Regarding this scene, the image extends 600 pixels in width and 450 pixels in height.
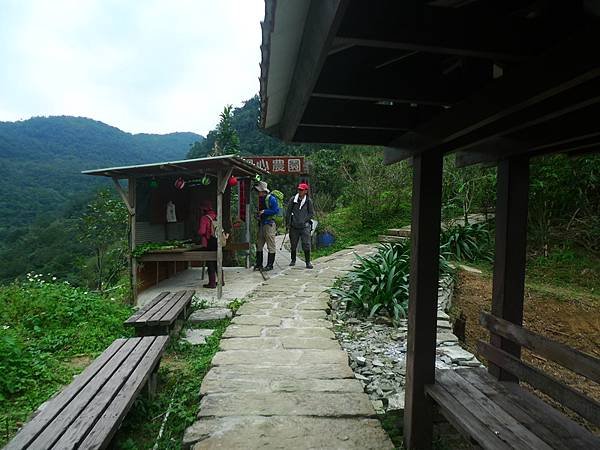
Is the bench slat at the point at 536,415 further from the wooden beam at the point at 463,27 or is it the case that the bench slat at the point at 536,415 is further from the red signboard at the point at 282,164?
the red signboard at the point at 282,164

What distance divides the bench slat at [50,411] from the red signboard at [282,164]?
7.04 meters

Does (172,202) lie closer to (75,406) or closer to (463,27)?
(75,406)

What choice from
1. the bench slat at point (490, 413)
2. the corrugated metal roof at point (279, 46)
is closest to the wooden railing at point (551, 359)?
the bench slat at point (490, 413)

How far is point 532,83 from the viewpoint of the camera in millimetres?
1291

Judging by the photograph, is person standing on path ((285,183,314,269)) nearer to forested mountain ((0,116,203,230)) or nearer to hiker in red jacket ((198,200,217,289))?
hiker in red jacket ((198,200,217,289))

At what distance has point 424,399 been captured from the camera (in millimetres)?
2248

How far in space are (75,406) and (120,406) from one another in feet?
0.77

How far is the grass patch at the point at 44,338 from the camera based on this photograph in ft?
10.2

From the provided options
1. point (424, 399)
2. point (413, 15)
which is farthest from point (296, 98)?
point (424, 399)

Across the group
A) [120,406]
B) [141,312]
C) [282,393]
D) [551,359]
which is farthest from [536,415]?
[141,312]

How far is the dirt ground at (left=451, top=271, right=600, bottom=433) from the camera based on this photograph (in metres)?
4.67

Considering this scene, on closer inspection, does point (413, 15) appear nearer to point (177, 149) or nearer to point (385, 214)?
point (385, 214)

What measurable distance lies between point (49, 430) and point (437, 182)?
2348 millimetres

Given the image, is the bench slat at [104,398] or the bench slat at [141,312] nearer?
the bench slat at [104,398]
